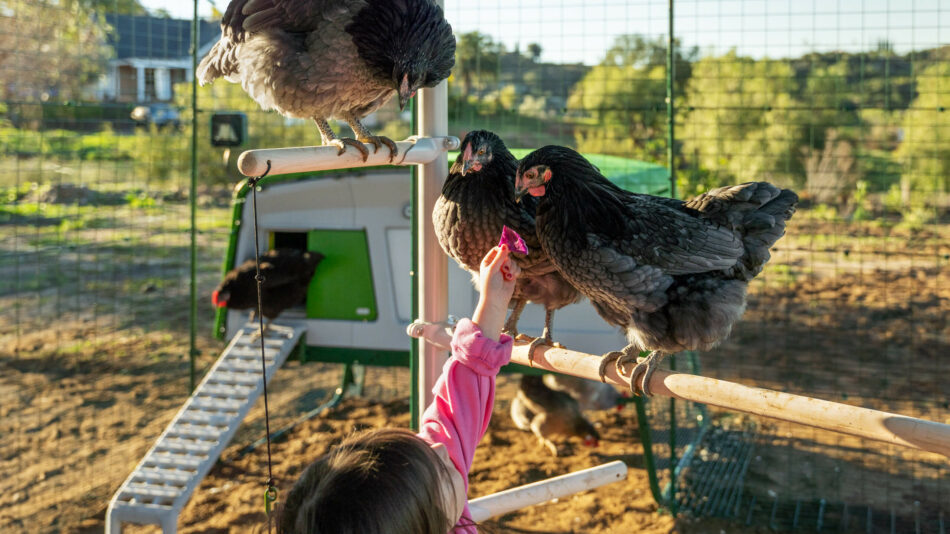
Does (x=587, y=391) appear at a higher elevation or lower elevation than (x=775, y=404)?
lower

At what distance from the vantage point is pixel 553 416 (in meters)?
4.98

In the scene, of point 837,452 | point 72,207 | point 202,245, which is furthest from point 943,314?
point 72,207

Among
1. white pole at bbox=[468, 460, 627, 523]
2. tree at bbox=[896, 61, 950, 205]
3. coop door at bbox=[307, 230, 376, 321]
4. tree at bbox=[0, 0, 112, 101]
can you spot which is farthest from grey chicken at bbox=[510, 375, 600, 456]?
tree at bbox=[896, 61, 950, 205]

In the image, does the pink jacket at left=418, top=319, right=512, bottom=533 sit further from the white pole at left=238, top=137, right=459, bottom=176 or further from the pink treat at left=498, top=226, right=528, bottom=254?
the white pole at left=238, top=137, right=459, bottom=176

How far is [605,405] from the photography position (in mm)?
5379

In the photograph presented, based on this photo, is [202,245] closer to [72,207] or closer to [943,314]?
[72,207]

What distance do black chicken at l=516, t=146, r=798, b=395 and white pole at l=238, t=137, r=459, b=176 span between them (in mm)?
307

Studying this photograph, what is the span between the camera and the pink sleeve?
5.09ft

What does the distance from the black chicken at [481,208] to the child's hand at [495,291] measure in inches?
11.0

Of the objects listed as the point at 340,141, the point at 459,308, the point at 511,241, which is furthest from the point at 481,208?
the point at 459,308

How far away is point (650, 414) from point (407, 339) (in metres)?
1.63

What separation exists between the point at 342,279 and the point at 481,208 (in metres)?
2.73

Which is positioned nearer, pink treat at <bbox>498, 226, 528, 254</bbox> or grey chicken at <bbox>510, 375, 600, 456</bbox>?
pink treat at <bbox>498, 226, 528, 254</bbox>

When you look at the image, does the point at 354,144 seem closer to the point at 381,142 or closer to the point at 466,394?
the point at 381,142
